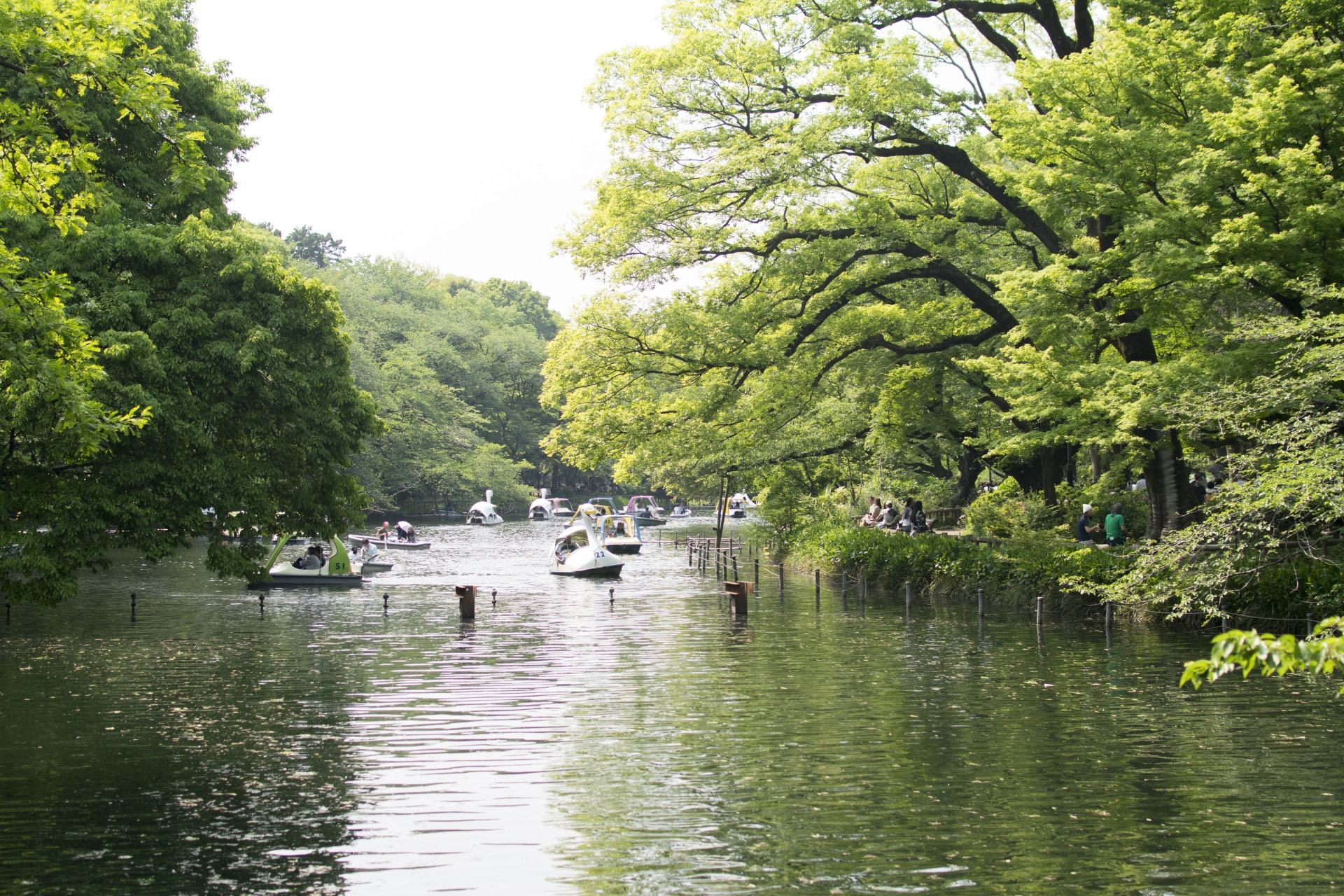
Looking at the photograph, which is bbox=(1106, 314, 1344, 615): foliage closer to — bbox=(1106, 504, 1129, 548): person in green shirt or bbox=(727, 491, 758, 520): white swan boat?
bbox=(1106, 504, 1129, 548): person in green shirt

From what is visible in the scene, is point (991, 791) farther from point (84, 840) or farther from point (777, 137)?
point (777, 137)

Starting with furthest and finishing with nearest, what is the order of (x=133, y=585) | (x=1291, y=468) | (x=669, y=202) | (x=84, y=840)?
(x=133, y=585) < (x=669, y=202) < (x=1291, y=468) < (x=84, y=840)

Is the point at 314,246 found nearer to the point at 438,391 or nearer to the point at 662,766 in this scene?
the point at 438,391

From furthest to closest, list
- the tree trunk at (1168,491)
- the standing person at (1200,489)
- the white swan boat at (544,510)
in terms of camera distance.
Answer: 1. the white swan boat at (544,510)
2. the standing person at (1200,489)
3. the tree trunk at (1168,491)

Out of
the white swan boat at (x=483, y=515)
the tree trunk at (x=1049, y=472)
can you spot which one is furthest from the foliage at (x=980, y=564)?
the white swan boat at (x=483, y=515)

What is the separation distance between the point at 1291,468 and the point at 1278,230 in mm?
4573

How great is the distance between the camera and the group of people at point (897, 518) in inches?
1366

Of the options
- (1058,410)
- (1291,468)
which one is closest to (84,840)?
(1291,468)

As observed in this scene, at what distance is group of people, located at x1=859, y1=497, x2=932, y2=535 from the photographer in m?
34.7

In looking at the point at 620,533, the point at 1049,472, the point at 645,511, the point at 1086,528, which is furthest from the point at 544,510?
the point at 1086,528

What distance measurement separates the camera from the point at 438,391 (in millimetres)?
94500

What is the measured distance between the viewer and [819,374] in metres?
30.1

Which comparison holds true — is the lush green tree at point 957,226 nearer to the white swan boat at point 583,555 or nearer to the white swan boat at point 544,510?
the white swan boat at point 583,555

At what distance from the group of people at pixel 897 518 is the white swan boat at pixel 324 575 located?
17975 millimetres
